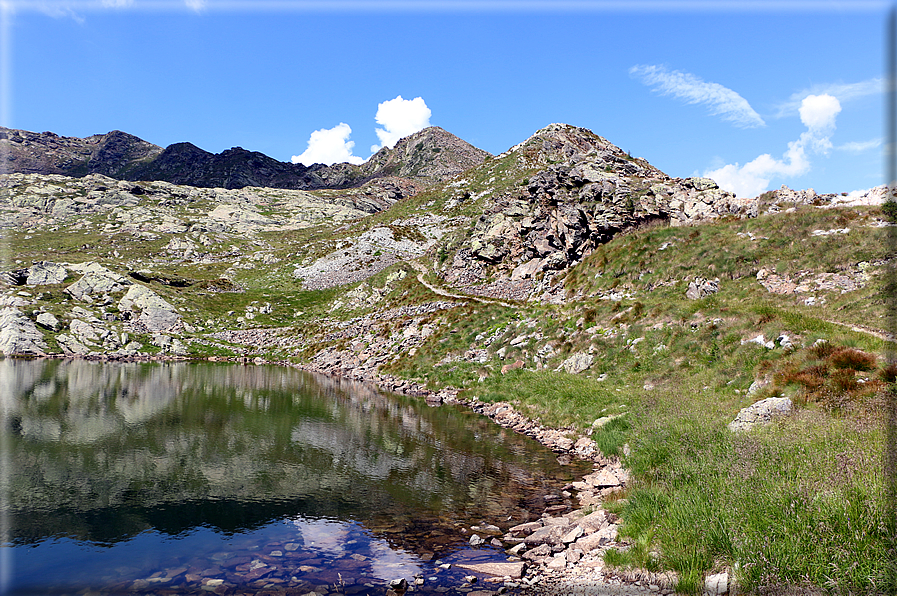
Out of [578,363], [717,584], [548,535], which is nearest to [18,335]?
[578,363]

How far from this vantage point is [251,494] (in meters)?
18.8

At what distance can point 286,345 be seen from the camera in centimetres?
8031

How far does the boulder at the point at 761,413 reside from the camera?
652 inches

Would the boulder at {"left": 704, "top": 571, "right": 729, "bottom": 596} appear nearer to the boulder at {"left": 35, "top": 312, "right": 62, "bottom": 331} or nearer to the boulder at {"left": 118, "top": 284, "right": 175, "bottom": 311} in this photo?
the boulder at {"left": 35, "top": 312, "right": 62, "bottom": 331}

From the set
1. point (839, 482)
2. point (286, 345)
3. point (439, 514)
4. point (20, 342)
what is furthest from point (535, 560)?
point (20, 342)

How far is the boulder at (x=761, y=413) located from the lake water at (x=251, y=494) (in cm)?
730

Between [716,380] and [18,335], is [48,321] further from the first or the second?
[716,380]

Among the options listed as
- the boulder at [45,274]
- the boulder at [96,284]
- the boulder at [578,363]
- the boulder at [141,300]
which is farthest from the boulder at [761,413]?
the boulder at [45,274]

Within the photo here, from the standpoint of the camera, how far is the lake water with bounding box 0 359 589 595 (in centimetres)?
1266

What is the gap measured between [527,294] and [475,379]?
74.8 ft

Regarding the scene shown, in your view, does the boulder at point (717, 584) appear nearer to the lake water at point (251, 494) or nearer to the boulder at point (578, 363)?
the lake water at point (251, 494)

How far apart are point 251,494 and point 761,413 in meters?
21.2

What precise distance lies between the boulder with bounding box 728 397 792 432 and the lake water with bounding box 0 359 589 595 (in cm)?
730

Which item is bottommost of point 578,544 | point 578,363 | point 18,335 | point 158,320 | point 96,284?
point 578,544
